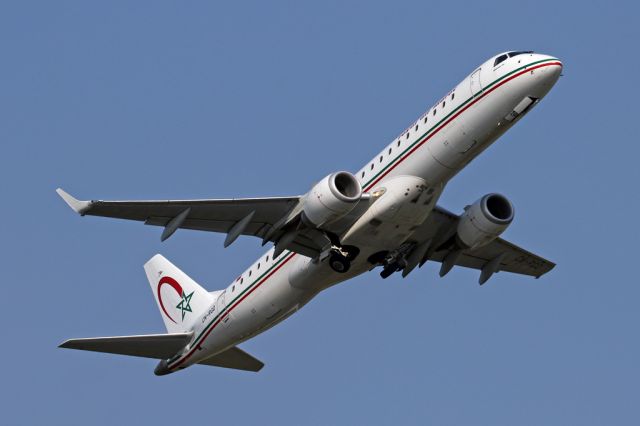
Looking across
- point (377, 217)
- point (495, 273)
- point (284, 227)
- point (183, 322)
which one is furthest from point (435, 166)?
point (183, 322)

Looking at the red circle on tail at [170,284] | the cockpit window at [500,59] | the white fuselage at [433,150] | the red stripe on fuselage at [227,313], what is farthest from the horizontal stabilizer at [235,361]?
the cockpit window at [500,59]

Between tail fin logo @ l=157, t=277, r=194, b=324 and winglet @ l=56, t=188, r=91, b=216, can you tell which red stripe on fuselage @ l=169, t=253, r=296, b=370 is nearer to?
tail fin logo @ l=157, t=277, r=194, b=324

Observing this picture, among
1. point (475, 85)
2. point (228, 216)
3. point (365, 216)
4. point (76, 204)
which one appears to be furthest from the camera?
point (228, 216)

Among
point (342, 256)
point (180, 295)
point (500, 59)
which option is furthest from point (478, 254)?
point (180, 295)

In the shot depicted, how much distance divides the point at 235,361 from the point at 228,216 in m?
9.77

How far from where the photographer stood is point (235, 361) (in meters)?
46.5

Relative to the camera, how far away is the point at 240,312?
42.7 m

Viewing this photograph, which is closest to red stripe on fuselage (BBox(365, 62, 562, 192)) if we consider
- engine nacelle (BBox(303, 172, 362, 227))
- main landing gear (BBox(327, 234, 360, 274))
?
engine nacelle (BBox(303, 172, 362, 227))

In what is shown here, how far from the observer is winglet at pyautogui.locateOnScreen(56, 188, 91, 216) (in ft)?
116

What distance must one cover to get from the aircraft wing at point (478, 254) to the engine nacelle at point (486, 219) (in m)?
0.76

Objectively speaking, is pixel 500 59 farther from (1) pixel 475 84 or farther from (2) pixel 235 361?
(2) pixel 235 361

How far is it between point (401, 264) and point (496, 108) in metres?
6.96

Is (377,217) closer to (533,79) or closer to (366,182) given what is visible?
(366,182)

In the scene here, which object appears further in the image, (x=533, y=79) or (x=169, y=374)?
(x=169, y=374)
